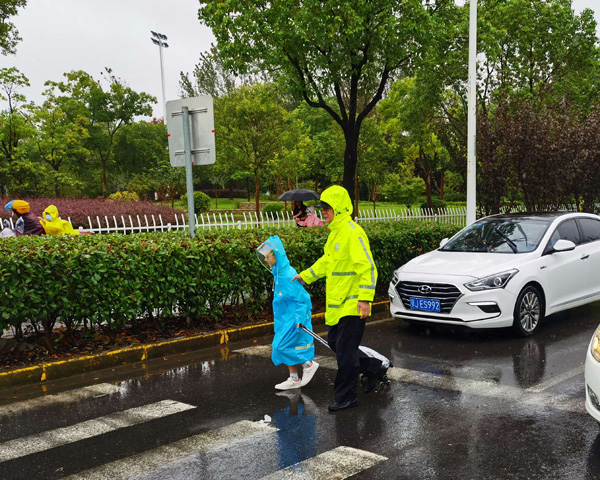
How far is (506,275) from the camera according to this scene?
7.41m

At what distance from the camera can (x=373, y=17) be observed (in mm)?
15414

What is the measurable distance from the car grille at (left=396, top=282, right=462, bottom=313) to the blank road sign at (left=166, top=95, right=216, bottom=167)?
319 centimetres

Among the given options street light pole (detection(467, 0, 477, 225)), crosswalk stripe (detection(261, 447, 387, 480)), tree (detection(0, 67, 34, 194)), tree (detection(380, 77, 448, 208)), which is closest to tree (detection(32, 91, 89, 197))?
tree (detection(0, 67, 34, 194))

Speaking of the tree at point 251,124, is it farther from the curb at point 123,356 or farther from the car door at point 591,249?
the curb at point 123,356

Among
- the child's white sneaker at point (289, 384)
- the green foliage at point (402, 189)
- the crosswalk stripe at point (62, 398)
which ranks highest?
the green foliage at point (402, 189)

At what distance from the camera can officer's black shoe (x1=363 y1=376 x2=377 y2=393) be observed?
5.49m

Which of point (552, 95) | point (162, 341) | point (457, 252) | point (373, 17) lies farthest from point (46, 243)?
point (552, 95)

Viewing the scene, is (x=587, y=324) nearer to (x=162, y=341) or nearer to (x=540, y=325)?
(x=540, y=325)

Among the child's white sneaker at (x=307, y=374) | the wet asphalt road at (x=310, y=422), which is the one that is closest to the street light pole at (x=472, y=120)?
the wet asphalt road at (x=310, y=422)

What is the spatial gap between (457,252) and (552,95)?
16030mm

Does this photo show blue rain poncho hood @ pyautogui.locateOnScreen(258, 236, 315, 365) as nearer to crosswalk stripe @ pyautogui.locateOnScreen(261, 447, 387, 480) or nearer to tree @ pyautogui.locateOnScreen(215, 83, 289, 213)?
crosswalk stripe @ pyautogui.locateOnScreen(261, 447, 387, 480)

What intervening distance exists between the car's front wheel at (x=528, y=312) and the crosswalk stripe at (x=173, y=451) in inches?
161

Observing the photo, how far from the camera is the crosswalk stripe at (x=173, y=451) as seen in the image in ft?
12.9

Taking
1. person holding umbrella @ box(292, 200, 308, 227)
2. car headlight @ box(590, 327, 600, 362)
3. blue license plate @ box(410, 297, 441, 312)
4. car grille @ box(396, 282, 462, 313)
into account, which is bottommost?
blue license plate @ box(410, 297, 441, 312)
